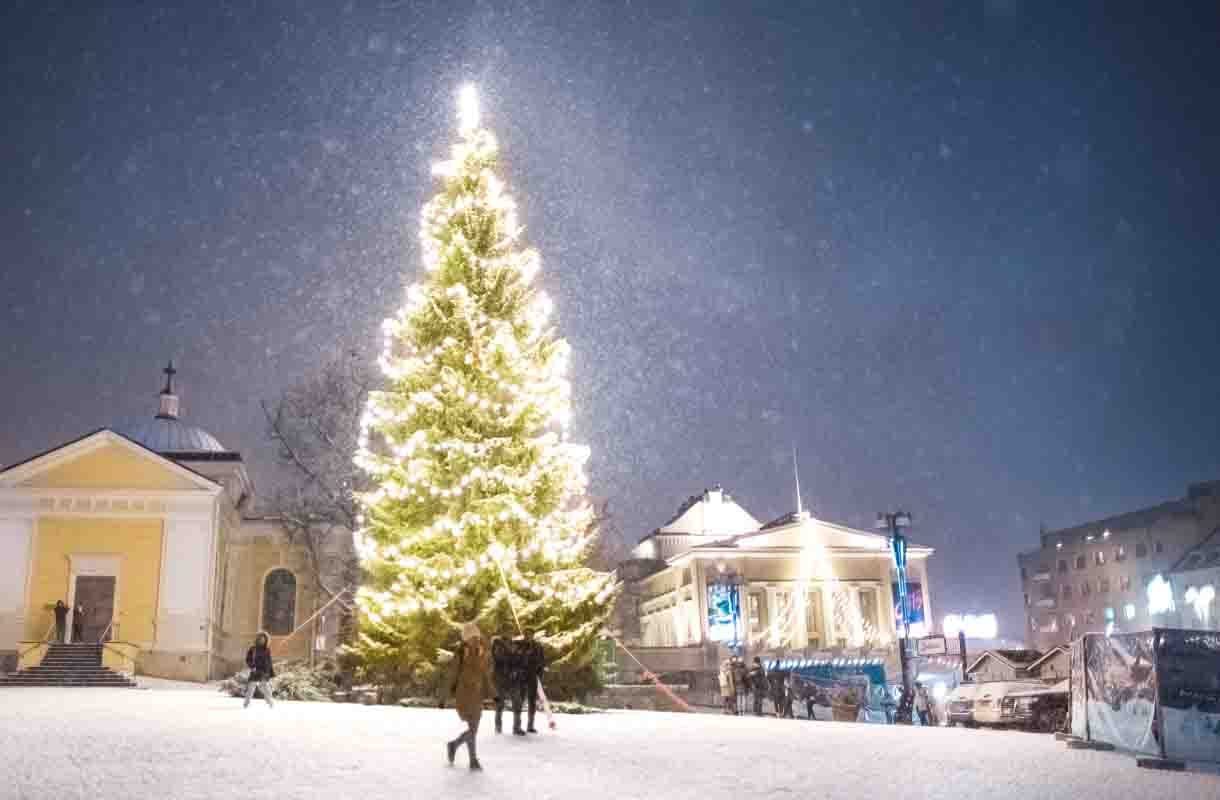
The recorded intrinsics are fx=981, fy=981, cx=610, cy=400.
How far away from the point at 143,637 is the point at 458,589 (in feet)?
69.6

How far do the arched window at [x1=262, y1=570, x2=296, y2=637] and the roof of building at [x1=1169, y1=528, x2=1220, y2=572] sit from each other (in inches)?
2799

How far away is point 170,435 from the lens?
4725 cm

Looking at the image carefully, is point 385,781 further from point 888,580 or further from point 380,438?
point 888,580

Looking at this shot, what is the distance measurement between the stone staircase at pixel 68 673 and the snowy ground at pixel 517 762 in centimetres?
1246

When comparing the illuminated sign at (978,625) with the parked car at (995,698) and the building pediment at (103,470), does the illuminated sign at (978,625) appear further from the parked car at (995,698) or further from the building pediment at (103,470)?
the building pediment at (103,470)

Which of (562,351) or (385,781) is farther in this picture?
(562,351)

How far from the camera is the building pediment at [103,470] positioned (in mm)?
35906

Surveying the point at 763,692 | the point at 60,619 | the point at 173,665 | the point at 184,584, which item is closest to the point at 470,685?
the point at 763,692

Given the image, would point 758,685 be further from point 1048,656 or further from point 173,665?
point 173,665

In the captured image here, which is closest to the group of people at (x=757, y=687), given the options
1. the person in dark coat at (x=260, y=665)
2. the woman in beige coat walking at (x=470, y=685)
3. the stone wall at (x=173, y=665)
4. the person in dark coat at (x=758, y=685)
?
the person in dark coat at (x=758, y=685)

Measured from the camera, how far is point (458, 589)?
65.1ft

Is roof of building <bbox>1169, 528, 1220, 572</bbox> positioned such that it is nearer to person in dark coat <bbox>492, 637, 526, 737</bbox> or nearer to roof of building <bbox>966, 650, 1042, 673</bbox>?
roof of building <bbox>966, 650, 1042, 673</bbox>

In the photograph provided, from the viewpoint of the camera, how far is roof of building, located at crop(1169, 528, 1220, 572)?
260 feet

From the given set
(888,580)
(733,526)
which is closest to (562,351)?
(888,580)
